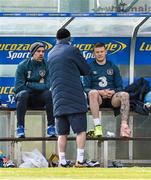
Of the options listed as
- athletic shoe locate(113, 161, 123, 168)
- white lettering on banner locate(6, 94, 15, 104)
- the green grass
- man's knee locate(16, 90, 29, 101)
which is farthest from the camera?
white lettering on banner locate(6, 94, 15, 104)

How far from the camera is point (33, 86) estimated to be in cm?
1267

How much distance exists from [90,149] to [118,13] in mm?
2385

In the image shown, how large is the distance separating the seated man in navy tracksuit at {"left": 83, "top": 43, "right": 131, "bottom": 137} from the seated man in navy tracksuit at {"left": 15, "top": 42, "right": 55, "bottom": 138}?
67 cm

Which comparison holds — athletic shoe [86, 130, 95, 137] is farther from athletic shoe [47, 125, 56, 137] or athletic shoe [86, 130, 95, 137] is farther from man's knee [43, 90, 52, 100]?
man's knee [43, 90, 52, 100]

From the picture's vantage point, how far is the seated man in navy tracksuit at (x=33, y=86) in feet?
41.1

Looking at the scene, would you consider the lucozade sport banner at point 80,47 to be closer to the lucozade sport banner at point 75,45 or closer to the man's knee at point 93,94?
the lucozade sport banner at point 75,45

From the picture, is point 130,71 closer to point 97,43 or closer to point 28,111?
point 97,43

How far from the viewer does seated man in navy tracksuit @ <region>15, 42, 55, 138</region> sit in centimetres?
1252

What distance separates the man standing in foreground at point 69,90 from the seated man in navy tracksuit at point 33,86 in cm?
113

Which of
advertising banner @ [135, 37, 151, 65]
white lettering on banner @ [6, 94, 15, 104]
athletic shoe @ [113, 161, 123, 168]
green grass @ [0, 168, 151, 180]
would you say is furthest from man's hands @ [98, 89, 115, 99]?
green grass @ [0, 168, 151, 180]

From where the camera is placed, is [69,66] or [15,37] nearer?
[69,66]

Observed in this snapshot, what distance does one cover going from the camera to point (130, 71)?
1370 centimetres

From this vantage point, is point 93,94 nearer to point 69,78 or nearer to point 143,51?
point 69,78

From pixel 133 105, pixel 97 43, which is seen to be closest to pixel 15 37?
pixel 97 43
